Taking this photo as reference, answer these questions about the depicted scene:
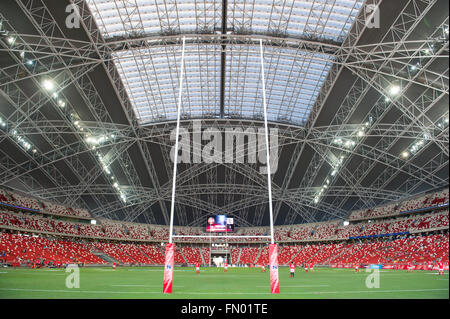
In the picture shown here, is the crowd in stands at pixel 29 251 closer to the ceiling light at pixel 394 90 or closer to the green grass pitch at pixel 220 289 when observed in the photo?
the green grass pitch at pixel 220 289

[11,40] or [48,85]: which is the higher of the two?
[11,40]

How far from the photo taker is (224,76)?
4125cm

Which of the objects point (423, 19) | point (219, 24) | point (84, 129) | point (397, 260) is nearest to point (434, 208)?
point (397, 260)

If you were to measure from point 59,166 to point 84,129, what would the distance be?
440 inches

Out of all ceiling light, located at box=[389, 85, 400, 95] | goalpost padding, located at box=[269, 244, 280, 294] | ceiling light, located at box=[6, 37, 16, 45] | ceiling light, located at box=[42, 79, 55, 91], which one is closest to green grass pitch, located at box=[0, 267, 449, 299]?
goalpost padding, located at box=[269, 244, 280, 294]

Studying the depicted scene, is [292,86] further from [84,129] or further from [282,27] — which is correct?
[84,129]

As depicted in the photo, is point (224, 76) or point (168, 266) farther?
point (224, 76)

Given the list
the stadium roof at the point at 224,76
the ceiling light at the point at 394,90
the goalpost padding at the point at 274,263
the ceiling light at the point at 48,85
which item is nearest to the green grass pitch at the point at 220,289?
the goalpost padding at the point at 274,263

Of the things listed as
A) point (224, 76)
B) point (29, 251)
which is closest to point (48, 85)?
point (224, 76)

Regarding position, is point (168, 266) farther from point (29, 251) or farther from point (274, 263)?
point (29, 251)

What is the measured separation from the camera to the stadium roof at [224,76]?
28922 millimetres

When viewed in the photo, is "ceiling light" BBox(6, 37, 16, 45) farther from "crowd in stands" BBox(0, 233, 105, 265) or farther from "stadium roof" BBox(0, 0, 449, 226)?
"crowd in stands" BBox(0, 233, 105, 265)

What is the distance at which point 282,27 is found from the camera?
32969mm
